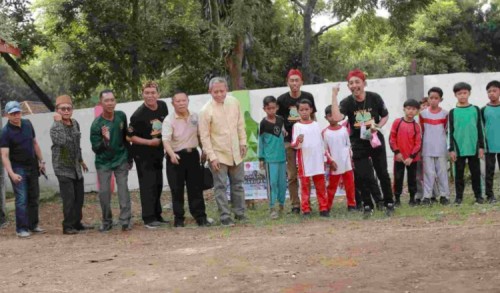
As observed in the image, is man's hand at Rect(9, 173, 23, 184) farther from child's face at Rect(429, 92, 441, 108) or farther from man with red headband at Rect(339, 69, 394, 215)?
child's face at Rect(429, 92, 441, 108)

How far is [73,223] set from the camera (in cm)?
919

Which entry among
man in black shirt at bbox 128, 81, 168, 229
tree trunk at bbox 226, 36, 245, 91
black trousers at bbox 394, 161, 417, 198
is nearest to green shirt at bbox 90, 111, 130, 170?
man in black shirt at bbox 128, 81, 168, 229

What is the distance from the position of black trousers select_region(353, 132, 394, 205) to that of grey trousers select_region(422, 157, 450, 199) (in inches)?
44.9

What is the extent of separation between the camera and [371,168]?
8438 millimetres

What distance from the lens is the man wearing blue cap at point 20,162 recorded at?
9.09 meters

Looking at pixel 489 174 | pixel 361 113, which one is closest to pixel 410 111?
pixel 361 113

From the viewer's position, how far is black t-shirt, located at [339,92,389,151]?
848 cm

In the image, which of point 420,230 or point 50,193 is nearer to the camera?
point 420,230

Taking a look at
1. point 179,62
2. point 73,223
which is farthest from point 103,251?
point 179,62

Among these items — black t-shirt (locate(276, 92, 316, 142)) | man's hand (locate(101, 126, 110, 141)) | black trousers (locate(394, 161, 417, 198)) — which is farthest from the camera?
black trousers (locate(394, 161, 417, 198))

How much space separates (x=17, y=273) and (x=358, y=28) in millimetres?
18415

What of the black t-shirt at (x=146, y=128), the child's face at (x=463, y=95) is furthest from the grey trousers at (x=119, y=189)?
the child's face at (x=463, y=95)

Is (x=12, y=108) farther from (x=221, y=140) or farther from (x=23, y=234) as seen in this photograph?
(x=221, y=140)

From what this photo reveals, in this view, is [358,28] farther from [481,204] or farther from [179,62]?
[481,204]
